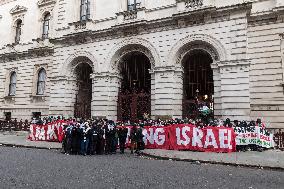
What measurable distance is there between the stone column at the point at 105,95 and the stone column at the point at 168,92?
3.60m

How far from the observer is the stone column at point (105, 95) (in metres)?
21.4

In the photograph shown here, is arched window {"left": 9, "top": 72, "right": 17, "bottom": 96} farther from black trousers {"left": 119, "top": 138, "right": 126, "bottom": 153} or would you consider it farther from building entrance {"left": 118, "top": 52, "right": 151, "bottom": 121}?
black trousers {"left": 119, "top": 138, "right": 126, "bottom": 153}

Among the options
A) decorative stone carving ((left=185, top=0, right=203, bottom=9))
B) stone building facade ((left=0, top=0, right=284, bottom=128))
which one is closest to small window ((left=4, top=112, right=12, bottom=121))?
stone building facade ((left=0, top=0, right=284, bottom=128))

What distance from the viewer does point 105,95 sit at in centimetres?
2147

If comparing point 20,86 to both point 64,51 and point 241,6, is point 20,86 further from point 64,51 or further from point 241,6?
point 241,6

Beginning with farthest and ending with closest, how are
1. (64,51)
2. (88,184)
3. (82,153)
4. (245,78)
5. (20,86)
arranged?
1. (20,86)
2. (64,51)
3. (245,78)
4. (82,153)
5. (88,184)

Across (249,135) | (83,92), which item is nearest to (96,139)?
(249,135)

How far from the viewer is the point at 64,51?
24.1 m

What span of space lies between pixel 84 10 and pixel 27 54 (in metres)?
9.18

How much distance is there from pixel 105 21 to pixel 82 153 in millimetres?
12747

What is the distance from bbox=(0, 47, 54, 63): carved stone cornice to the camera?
92.9 ft

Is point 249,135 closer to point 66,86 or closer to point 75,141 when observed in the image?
point 75,141

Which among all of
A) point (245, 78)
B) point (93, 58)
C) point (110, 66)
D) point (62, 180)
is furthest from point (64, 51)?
point (62, 180)

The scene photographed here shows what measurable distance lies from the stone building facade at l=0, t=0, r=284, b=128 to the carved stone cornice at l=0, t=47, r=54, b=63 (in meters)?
0.43
